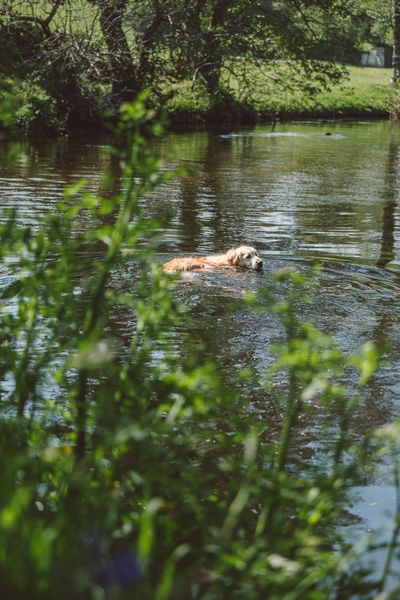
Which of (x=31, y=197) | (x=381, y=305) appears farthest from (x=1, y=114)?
(x=31, y=197)

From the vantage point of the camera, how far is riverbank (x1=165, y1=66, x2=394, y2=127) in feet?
88.5

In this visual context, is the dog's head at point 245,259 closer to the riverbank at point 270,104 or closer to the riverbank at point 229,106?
the riverbank at point 229,106

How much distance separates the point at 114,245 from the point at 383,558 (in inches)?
77.0

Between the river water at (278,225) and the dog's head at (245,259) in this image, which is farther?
the dog's head at (245,259)

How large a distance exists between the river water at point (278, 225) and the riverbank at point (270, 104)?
57.0 inches

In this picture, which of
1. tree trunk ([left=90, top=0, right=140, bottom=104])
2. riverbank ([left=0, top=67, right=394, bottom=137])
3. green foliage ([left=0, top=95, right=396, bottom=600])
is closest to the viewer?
green foliage ([left=0, top=95, right=396, bottom=600])

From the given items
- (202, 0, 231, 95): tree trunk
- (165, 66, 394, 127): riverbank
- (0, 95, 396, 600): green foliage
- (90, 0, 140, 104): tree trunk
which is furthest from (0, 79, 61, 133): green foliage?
(0, 95, 396, 600): green foliage

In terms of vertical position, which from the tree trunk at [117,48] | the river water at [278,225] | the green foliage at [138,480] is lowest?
the river water at [278,225]

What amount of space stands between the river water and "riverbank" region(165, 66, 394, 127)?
4.75ft

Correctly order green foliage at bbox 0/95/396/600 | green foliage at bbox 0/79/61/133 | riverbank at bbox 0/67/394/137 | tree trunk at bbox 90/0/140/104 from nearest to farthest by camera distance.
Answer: green foliage at bbox 0/95/396/600
tree trunk at bbox 90/0/140/104
green foliage at bbox 0/79/61/133
riverbank at bbox 0/67/394/137

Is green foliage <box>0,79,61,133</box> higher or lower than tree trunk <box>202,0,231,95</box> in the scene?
lower

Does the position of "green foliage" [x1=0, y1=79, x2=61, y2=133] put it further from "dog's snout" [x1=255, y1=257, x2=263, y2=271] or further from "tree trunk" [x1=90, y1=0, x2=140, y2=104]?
"dog's snout" [x1=255, y1=257, x2=263, y2=271]

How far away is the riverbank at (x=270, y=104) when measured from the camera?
1062 inches

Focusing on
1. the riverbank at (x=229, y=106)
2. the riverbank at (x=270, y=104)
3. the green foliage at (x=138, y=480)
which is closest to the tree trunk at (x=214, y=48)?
the riverbank at (x=229, y=106)
